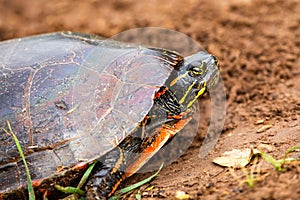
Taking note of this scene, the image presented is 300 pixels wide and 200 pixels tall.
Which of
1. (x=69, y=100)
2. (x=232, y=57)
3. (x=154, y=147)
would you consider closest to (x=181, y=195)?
(x=154, y=147)

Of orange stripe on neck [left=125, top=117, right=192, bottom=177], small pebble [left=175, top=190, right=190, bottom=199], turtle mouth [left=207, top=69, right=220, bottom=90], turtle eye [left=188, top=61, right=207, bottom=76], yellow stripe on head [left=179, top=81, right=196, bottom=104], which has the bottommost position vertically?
small pebble [left=175, top=190, right=190, bottom=199]

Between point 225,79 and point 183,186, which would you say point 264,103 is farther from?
point 183,186

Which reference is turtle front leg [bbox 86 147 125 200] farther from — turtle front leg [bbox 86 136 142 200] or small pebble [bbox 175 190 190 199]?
small pebble [bbox 175 190 190 199]

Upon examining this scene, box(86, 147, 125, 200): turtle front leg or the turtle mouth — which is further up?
the turtle mouth

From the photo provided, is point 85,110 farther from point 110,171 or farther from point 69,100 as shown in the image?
point 110,171

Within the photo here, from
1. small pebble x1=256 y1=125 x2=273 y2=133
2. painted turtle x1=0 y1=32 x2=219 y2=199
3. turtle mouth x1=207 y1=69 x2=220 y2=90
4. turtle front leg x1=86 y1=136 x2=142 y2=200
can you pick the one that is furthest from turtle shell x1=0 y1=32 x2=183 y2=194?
small pebble x1=256 y1=125 x2=273 y2=133

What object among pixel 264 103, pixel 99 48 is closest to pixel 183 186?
pixel 99 48

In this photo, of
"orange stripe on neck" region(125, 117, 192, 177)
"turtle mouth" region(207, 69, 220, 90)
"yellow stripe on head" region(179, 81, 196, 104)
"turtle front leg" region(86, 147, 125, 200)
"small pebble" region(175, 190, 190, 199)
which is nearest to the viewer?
"small pebble" region(175, 190, 190, 199)
